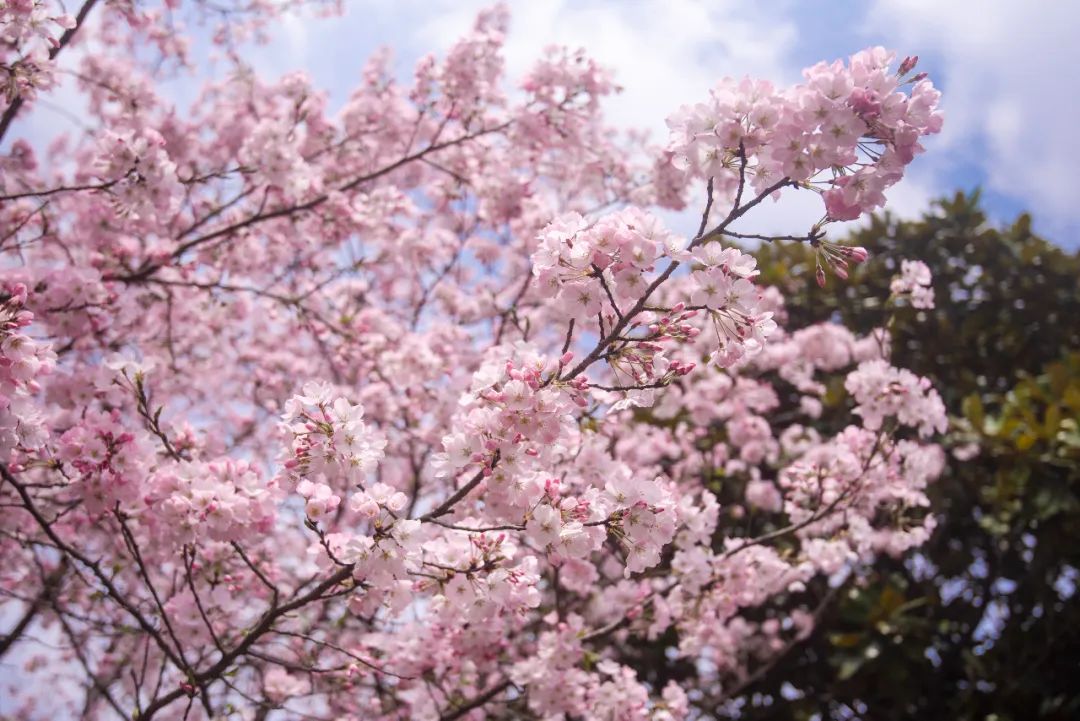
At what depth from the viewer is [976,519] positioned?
614 cm

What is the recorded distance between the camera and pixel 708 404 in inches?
232

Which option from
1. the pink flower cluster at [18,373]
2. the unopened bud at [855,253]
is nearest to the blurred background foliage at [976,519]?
the unopened bud at [855,253]

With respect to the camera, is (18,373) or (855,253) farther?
(18,373)

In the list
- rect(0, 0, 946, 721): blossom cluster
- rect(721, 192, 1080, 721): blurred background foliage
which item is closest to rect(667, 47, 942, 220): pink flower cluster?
rect(0, 0, 946, 721): blossom cluster

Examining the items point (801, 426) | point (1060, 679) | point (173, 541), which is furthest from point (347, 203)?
point (1060, 679)

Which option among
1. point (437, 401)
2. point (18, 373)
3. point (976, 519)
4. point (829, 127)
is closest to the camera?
point (829, 127)

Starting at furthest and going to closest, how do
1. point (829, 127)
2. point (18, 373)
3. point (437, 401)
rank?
point (437, 401)
point (18, 373)
point (829, 127)

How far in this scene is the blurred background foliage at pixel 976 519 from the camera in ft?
17.6

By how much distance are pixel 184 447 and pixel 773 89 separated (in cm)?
255

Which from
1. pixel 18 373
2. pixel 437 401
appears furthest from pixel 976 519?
pixel 18 373

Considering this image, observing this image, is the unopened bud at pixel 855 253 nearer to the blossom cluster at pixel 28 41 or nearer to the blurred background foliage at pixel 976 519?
the blossom cluster at pixel 28 41

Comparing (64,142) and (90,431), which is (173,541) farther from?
(64,142)

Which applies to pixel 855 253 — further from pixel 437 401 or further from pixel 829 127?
pixel 437 401

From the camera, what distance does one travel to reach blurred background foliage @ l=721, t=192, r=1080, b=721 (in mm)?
5363
